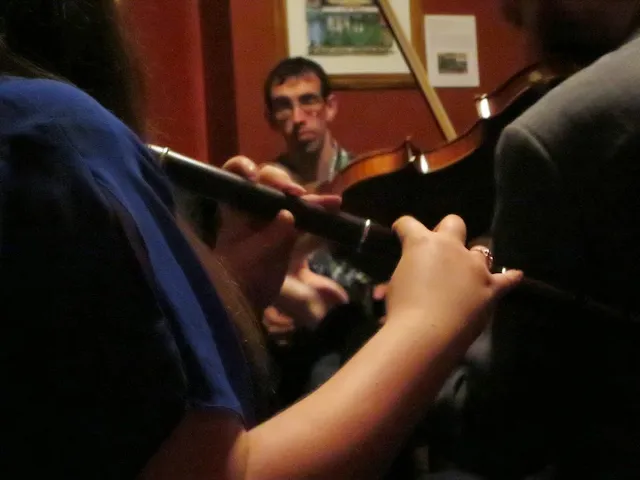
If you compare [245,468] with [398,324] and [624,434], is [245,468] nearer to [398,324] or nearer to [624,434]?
[398,324]

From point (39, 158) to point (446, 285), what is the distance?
10.5 inches

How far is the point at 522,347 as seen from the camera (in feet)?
2.74

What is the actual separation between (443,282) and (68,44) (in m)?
0.27

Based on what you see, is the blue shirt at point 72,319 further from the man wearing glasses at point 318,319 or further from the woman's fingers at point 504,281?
the man wearing glasses at point 318,319

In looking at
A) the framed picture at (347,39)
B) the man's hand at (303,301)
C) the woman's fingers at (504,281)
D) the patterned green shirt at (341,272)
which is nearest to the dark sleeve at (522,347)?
the woman's fingers at (504,281)

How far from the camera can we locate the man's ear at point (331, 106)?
2.50 meters

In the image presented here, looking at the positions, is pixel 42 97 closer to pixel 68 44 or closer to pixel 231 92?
pixel 68 44

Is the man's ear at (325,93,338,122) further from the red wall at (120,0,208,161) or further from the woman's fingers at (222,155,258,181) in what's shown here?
the woman's fingers at (222,155,258,181)

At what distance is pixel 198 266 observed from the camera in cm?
43

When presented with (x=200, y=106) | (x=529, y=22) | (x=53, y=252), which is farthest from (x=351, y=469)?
(x=200, y=106)

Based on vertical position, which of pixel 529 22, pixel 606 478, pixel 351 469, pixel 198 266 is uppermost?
pixel 529 22

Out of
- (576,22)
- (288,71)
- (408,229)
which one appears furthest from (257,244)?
(288,71)

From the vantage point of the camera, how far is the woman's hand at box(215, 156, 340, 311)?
0.77 m

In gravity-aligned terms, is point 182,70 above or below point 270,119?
above
